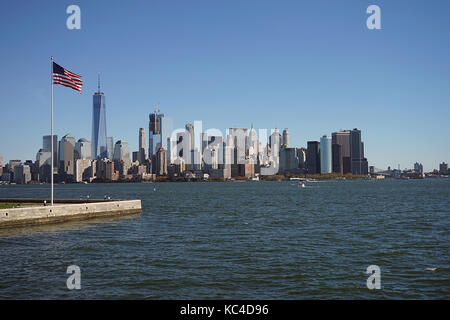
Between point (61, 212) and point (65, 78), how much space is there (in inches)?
509

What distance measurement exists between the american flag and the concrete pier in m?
11.4

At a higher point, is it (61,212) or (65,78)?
(65,78)

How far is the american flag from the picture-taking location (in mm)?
36625

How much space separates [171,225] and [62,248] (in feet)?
46.5

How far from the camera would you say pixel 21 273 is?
19656 millimetres

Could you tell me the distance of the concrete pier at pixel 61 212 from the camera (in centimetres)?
3556

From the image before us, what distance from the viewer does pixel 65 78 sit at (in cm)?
3700

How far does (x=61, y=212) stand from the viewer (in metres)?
40.9

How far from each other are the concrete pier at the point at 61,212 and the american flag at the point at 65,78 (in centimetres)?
1136

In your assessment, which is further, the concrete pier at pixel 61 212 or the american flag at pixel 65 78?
the american flag at pixel 65 78

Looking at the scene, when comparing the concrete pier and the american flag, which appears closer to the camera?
the concrete pier

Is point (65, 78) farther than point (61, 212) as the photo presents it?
No

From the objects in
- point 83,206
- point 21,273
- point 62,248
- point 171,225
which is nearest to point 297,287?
point 21,273
